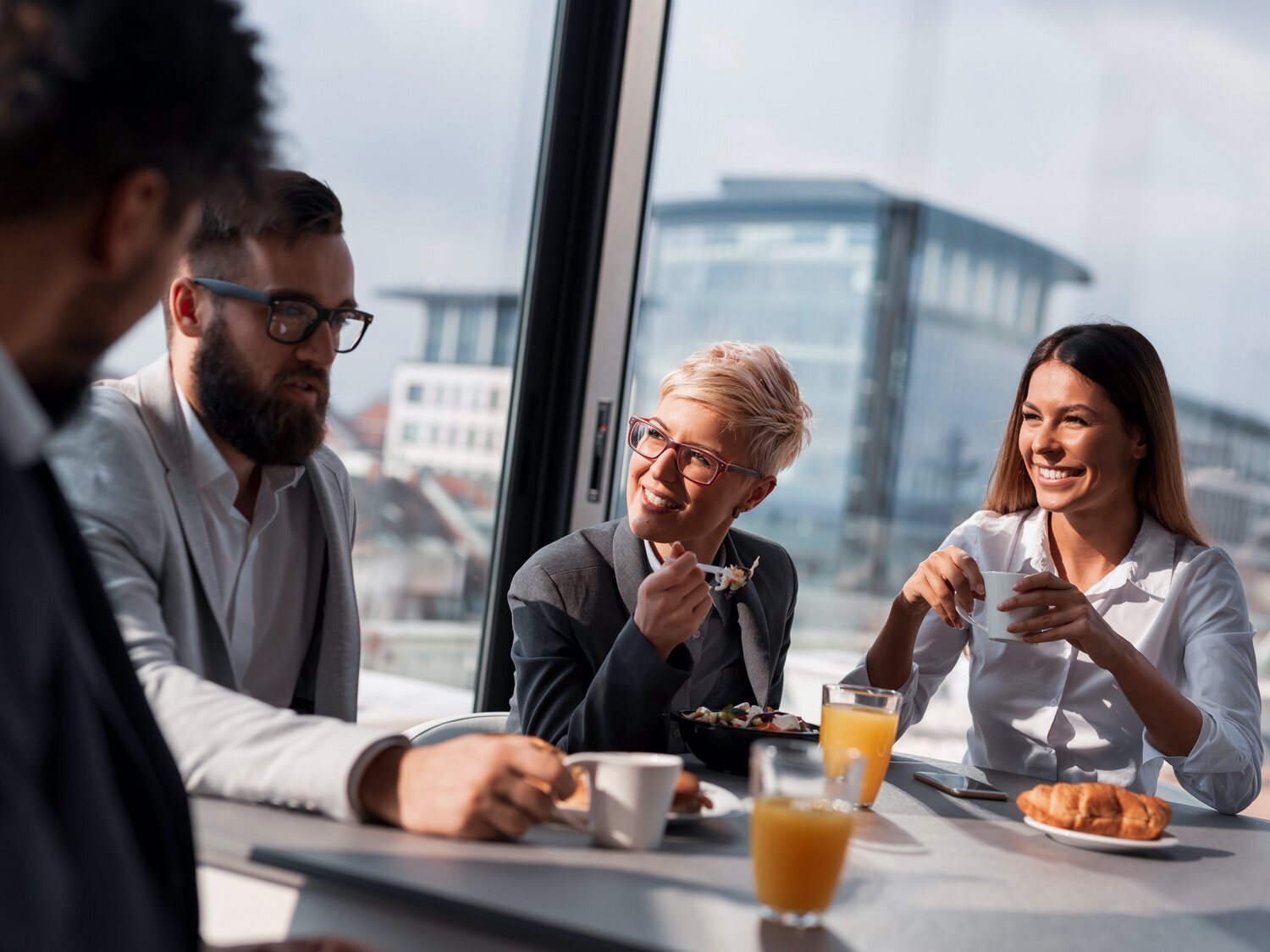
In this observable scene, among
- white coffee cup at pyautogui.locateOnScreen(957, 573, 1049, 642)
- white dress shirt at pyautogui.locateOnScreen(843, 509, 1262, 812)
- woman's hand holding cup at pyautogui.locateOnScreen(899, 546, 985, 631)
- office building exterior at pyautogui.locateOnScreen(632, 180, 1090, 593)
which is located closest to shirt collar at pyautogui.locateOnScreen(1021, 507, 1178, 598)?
white dress shirt at pyautogui.locateOnScreen(843, 509, 1262, 812)

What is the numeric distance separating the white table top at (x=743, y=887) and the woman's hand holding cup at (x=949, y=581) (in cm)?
54

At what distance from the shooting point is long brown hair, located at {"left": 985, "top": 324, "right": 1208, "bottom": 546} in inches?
81.9

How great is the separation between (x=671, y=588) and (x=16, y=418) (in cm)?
94

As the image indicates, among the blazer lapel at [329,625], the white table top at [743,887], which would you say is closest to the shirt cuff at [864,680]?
the white table top at [743,887]

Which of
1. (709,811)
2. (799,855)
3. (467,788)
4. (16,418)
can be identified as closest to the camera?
(16,418)

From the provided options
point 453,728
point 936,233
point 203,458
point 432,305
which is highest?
point 936,233

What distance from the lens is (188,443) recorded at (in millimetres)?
1416

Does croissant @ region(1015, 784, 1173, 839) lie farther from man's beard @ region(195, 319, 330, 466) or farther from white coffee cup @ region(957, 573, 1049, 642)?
man's beard @ region(195, 319, 330, 466)

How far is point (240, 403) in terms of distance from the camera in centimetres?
146

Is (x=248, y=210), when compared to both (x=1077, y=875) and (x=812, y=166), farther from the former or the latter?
(x=812, y=166)

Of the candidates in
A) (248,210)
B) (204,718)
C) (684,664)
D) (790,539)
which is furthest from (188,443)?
(790,539)

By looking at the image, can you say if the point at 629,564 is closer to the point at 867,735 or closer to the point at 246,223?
the point at 867,735

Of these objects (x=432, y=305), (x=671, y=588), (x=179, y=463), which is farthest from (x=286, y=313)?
(x=432, y=305)

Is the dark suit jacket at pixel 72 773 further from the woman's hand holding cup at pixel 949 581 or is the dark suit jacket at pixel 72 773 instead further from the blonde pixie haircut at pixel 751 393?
the woman's hand holding cup at pixel 949 581
